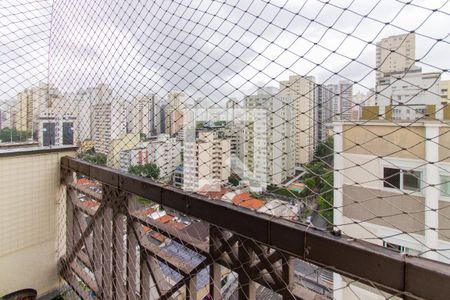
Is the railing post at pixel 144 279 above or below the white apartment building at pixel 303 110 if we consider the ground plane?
below

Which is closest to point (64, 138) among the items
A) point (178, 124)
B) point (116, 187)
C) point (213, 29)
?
point (116, 187)

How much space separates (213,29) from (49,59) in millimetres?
1467

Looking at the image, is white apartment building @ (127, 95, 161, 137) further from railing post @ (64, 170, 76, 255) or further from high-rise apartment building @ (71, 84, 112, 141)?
railing post @ (64, 170, 76, 255)

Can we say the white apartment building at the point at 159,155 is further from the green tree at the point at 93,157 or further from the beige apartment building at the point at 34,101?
the beige apartment building at the point at 34,101

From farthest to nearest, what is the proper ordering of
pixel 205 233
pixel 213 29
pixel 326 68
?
pixel 213 29 < pixel 205 233 < pixel 326 68

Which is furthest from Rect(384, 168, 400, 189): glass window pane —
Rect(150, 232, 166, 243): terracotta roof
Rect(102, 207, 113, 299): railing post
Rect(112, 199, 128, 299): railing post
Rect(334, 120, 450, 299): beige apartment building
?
Rect(102, 207, 113, 299): railing post

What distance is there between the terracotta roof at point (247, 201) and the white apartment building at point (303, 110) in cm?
17

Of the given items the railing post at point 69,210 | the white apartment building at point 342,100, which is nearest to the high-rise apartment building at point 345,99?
the white apartment building at point 342,100

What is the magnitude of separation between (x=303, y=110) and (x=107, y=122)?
1258 millimetres

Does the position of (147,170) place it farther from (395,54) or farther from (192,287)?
(395,54)

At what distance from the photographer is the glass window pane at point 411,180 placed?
0.74 meters

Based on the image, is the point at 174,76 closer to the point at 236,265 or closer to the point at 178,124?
Result: the point at 178,124

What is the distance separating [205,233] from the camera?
3.05 ft

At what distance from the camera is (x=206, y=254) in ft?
2.83
